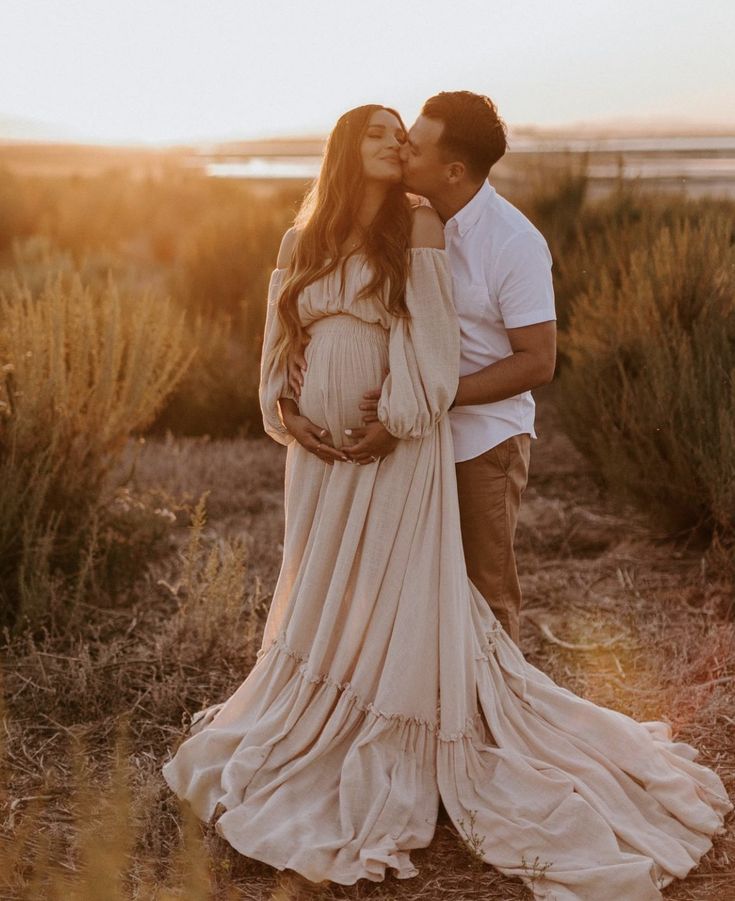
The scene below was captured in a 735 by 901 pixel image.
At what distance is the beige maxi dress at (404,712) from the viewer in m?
3.15

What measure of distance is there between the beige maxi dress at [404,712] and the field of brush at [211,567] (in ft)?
0.42

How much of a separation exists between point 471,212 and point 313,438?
0.84m

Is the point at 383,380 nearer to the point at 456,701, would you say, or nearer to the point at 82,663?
the point at 456,701

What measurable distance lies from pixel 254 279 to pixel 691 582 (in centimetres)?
748

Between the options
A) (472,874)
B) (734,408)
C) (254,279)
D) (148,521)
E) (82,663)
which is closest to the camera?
(472,874)

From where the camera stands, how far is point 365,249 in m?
3.20

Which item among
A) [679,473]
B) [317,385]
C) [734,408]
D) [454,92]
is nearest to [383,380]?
[317,385]

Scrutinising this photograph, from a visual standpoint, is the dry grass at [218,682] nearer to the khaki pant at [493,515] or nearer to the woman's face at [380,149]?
the khaki pant at [493,515]

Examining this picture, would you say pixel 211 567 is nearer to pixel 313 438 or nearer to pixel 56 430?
pixel 56 430

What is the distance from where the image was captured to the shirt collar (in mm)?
3320

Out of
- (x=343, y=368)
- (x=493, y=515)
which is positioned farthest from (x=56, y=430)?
(x=493, y=515)

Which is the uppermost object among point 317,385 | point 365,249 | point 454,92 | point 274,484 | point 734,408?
point 454,92

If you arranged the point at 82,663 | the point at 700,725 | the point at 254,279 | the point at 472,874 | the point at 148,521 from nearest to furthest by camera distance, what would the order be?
1. the point at 472,874
2. the point at 700,725
3. the point at 82,663
4. the point at 148,521
5. the point at 254,279

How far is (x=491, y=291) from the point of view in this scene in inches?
129
